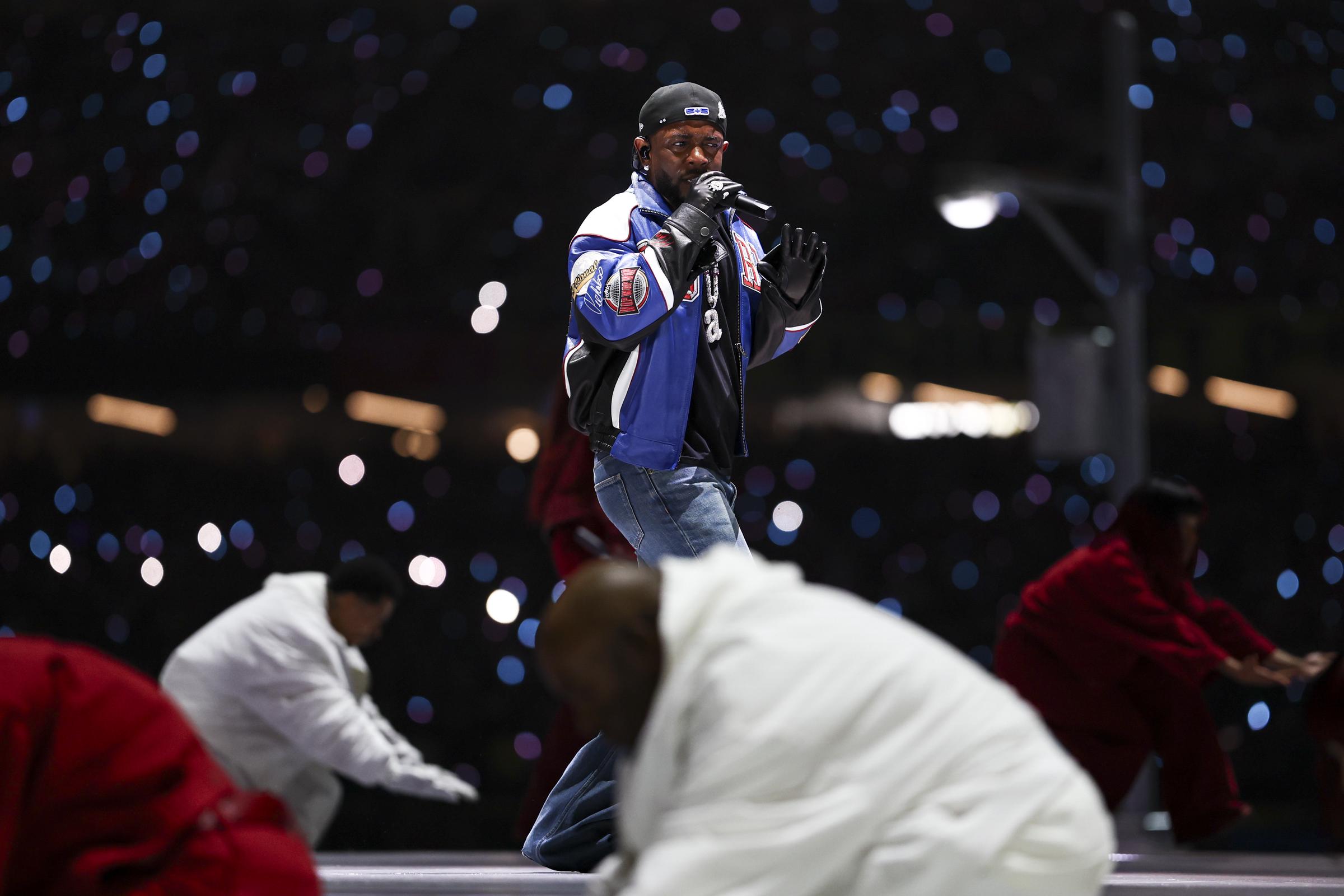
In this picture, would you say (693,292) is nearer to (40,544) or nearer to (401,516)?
(401,516)

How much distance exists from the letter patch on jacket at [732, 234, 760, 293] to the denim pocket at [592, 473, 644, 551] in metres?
0.57

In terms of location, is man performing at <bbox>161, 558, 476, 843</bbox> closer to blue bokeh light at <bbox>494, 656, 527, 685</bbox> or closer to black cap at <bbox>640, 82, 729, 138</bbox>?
black cap at <bbox>640, 82, 729, 138</bbox>

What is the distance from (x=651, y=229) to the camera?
3.59 metres

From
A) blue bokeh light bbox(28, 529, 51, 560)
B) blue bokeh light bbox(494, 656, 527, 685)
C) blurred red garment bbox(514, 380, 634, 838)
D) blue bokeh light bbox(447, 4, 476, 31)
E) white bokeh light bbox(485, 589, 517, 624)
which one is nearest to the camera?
blurred red garment bbox(514, 380, 634, 838)

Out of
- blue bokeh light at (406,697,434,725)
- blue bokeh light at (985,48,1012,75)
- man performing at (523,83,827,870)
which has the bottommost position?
blue bokeh light at (406,697,434,725)

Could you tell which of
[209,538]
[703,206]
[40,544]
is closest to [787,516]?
[209,538]

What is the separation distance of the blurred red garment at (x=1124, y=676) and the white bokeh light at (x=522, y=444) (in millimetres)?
7157

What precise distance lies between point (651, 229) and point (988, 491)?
31.7 ft

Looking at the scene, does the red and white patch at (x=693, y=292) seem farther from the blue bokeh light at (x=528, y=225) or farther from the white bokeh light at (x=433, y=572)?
the blue bokeh light at (x=528, y=225)

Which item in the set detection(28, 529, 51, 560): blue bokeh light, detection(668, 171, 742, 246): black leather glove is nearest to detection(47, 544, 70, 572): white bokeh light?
detection(28, 529, 51, 560): blue bokeh light

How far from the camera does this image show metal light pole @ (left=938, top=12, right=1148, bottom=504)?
28.5 ft

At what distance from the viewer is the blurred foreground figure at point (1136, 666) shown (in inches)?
219

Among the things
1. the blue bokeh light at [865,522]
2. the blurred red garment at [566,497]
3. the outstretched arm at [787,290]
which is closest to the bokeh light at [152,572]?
the blue bokeh light at [865,522]

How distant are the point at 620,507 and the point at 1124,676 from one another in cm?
280
